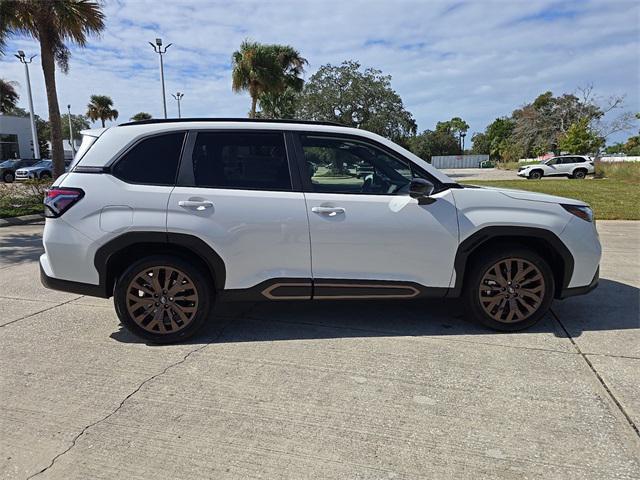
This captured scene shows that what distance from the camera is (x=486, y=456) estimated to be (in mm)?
2387

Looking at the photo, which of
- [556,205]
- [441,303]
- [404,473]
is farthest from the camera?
[441,303]

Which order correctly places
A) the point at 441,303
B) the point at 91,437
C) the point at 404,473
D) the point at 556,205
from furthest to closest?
the point at 441,303
the point at 556,205
the point at 91,437
the point at 404,473

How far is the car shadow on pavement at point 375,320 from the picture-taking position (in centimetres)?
399

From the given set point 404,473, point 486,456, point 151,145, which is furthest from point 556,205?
point 151,145

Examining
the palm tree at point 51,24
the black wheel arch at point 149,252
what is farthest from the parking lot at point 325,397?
the palm tree at point 51,24

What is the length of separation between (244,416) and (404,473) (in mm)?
1032

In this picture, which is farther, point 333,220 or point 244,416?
point 333,220

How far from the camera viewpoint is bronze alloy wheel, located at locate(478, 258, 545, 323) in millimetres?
3908

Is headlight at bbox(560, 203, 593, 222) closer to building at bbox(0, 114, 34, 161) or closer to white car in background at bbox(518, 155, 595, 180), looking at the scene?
white car in background at bbox(518, 155, 595, 180)

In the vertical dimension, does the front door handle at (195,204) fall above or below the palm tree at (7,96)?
below

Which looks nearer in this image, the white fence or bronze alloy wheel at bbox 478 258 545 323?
bronze alloy wheel at bbox 478 258 545 323

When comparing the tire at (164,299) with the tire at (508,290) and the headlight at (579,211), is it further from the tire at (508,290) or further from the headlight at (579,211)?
the headlight at (579,211)

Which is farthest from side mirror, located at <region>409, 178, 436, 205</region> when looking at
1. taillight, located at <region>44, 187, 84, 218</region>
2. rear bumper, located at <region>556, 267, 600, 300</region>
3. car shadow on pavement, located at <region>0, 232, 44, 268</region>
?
car shadow on pavement, located at <region>0, 232, 44, 268</region>

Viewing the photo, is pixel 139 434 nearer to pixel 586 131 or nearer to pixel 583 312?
pixel 583 312
